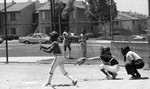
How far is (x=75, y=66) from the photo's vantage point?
54.9 feet

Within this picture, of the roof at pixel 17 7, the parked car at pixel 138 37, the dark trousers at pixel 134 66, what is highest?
the roof at pixel 17 7

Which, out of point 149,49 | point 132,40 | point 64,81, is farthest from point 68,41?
point 64,81

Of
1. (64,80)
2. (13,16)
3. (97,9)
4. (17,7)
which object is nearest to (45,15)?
(13,16)

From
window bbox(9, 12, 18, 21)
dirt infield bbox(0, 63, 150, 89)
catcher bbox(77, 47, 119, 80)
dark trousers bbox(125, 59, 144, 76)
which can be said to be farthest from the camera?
window bbox(9, 12, 18, 21)

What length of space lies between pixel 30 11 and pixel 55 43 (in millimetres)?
62783

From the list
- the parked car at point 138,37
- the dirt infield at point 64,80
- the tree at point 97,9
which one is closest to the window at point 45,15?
the tree at point 97,9

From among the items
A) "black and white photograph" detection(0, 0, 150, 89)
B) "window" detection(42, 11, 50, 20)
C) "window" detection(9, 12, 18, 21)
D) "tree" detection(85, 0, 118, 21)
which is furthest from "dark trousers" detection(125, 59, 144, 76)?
"window" detection(9, 12, 18, 21)

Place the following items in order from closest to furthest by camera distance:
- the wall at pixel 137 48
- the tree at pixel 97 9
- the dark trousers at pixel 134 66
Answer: the dark trousers at pixel 134 66
the wall at pixel 137 48
the tree at pixel 97 9

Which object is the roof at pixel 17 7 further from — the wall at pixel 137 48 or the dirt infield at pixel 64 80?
the wall at pixel 137 48

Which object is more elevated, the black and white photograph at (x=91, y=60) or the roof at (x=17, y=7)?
the roof at (x=17, y=7)

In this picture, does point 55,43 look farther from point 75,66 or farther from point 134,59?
point 75,66

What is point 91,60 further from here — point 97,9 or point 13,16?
point 13,16

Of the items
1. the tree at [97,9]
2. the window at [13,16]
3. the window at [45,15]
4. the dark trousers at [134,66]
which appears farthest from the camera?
the window at [13,16]

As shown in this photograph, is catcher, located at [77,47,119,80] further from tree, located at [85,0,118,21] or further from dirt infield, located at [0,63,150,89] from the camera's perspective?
tree, located at [85,0,118,21]
